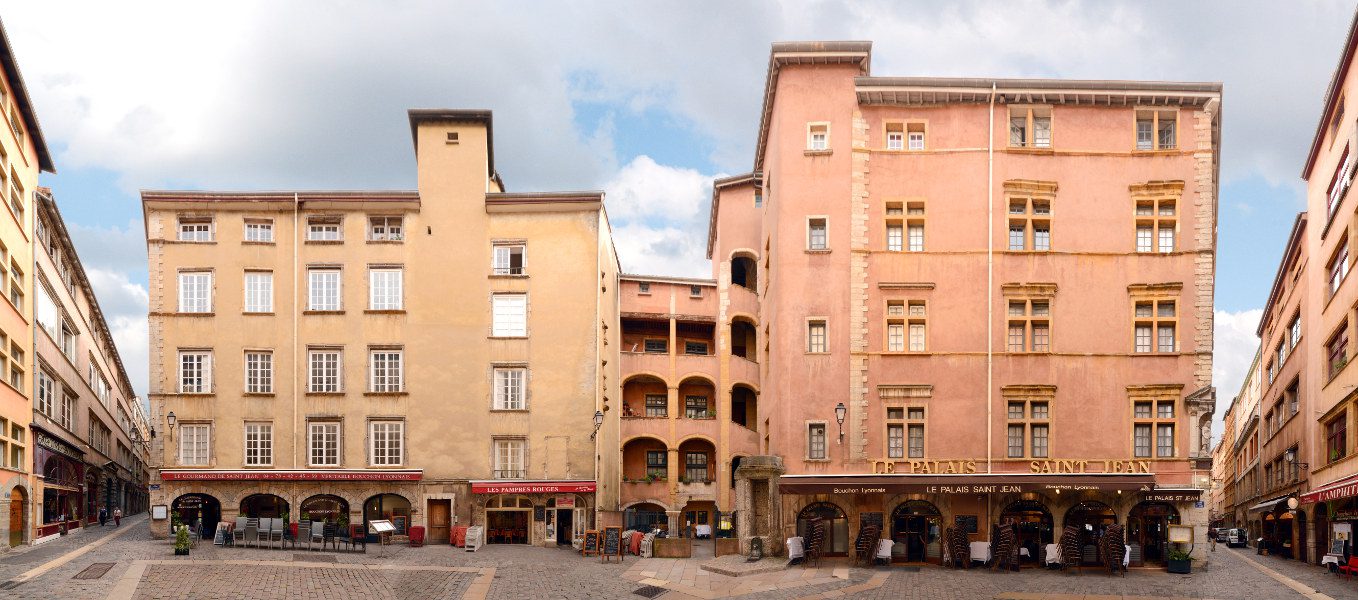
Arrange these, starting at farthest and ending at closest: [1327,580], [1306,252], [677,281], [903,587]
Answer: [677,281], [1306,252], [1327,580], [903,587]

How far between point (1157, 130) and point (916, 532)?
16006 millimetres

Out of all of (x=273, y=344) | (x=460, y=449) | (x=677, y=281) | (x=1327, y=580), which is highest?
(x=677, y=281)

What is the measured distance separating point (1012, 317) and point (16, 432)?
34421 millimetres

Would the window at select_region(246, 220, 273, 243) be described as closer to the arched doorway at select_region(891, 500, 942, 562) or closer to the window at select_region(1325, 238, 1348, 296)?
the arched doorway at select_region(891, 500, 942, 562)

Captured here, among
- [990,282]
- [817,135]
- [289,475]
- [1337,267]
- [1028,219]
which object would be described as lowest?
[289,475]

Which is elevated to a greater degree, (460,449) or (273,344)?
(273,344)

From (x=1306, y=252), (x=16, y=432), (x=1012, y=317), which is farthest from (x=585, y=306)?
(x=1306, y=252)

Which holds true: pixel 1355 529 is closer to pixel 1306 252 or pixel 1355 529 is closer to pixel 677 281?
pixel 1306 252

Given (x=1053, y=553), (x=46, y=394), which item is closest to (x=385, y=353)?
(x=46, y=394)

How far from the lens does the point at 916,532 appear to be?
34094 mm

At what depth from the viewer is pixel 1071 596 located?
87.1ft

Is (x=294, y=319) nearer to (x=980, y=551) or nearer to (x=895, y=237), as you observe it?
(x=895, y=237)

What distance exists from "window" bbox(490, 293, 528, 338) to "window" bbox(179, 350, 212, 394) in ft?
37.3

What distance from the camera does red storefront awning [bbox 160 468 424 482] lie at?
40.1 meters
